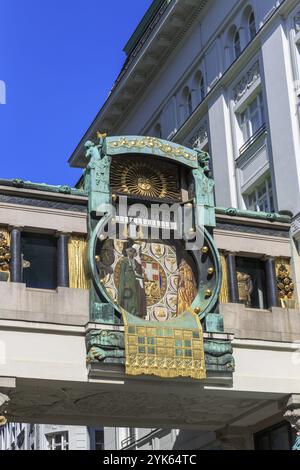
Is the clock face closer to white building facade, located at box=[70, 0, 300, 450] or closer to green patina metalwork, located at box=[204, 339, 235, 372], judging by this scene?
green patina metalwork, located at box=[204, 339, 235, 372]

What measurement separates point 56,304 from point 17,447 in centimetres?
4507

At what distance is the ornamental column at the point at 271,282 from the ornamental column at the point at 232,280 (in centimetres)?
98

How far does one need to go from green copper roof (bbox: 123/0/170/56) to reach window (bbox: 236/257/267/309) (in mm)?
13941

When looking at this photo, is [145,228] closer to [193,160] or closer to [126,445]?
[193,160]

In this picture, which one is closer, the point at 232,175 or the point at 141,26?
the point at 232,175

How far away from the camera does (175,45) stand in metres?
39.3

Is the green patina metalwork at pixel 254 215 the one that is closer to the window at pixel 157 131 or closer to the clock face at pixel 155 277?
the clock face at pixel 155 277

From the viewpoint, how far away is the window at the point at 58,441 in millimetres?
57938

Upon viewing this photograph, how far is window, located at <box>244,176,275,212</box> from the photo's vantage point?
32.0 meters

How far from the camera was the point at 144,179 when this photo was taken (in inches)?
1078

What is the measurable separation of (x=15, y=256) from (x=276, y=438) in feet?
32.3

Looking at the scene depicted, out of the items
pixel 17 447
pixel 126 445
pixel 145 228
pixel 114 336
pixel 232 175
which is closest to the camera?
pixel 114 336

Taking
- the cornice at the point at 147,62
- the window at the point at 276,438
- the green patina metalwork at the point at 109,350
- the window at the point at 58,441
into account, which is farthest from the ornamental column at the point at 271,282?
the window at the point at 58,441
